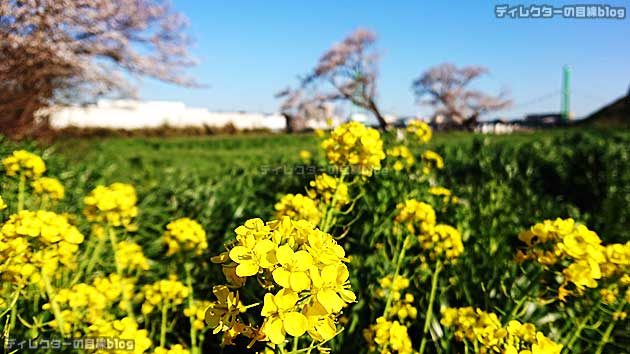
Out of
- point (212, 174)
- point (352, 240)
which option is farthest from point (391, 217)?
point (212, 174)

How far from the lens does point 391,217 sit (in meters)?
2.06

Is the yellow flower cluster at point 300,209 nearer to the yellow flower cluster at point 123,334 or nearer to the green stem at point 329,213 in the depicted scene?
the green stem at point 329,213

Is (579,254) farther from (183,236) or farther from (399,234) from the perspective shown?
(183,236)

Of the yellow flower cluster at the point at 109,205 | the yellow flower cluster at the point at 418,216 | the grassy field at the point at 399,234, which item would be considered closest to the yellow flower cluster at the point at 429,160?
the grassy field at the point at 399,234

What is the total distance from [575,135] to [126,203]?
327 inches

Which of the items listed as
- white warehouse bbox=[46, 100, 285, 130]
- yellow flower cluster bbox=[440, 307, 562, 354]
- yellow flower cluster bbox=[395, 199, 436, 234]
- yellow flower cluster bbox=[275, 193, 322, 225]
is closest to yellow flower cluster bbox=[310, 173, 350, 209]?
yellow flower cluster bbox=[275, 193, 322, 225]

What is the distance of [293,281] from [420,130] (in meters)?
2.20

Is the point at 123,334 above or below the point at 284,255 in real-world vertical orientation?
below

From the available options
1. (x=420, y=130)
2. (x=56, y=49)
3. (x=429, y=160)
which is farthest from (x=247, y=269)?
(x=56, y=49)

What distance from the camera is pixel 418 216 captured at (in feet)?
5.88

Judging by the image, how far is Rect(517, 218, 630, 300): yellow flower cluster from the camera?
1386 mm

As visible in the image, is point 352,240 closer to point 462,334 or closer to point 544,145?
point 462,334

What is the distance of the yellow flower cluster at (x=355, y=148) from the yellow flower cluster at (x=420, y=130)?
1.09m

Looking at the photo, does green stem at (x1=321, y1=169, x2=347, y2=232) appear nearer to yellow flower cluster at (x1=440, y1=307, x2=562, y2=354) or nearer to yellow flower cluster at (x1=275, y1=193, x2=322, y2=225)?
yellow flower cluster at (x1=275, y1=193, x2=322, y2=225)
